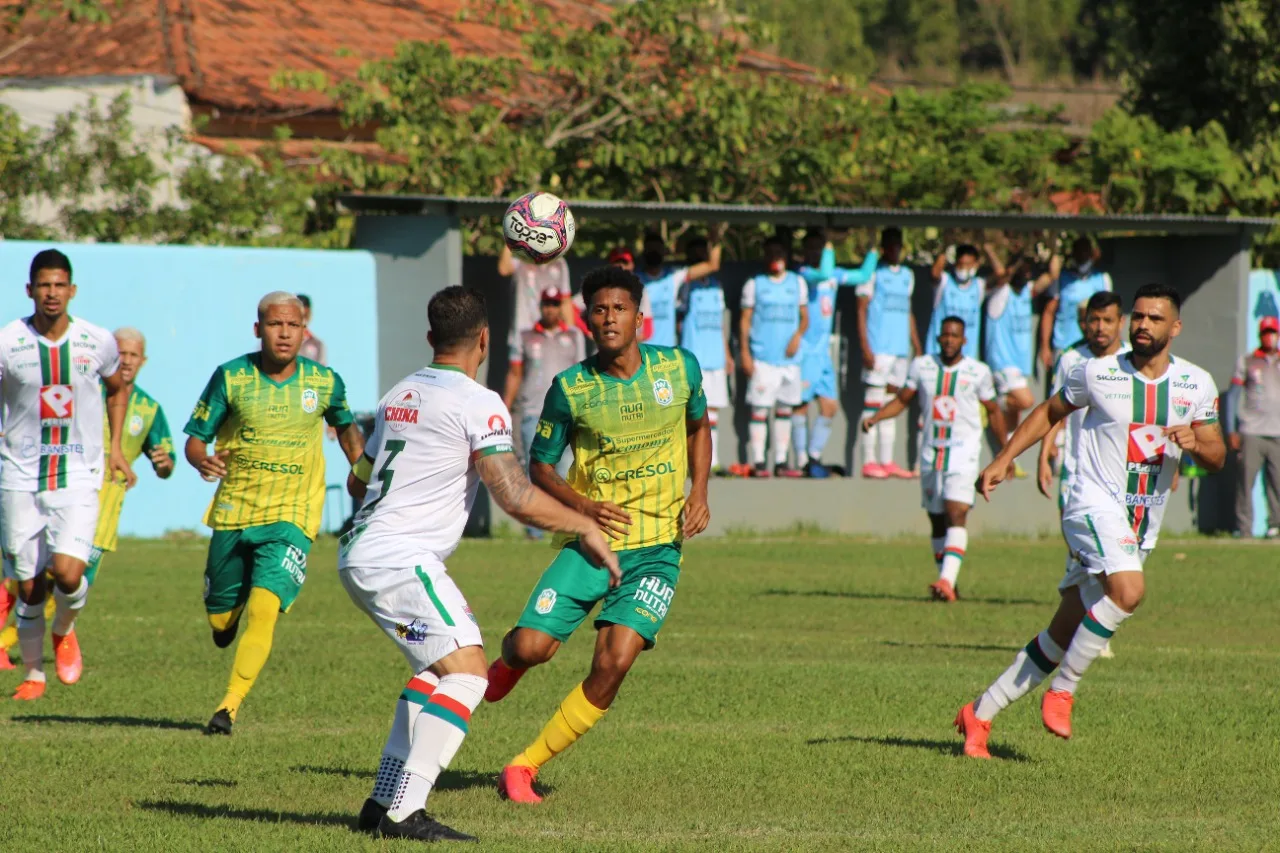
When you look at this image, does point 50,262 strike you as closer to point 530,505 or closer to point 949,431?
point 530,505

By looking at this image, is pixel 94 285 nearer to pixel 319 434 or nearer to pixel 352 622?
pixel 352 622

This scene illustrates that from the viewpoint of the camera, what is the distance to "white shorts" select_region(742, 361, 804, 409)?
847 inches

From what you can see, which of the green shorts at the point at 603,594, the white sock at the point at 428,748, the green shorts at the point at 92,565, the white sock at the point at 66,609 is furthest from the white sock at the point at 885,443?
the white sock at the point at 428,748

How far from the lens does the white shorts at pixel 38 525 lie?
34.5 feet

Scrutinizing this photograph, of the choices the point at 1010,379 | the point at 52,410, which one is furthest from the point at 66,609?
the point at 1010,379

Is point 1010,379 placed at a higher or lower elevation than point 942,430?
higher

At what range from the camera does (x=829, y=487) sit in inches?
851

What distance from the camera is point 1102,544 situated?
885 cm

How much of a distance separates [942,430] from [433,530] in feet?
32.2

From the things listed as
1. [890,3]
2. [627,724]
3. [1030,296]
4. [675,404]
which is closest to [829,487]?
[1030,296]

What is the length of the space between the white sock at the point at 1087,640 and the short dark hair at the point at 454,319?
3.40 m

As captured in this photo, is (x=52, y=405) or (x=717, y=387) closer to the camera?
(x=52, y=405)

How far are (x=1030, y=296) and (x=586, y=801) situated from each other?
1596 cm

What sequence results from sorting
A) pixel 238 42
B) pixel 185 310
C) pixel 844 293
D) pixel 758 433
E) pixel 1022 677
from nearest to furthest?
pixel 1022 677, pixel 185 310, pixel 758 433, pixel 844 293, pixel 238 42
